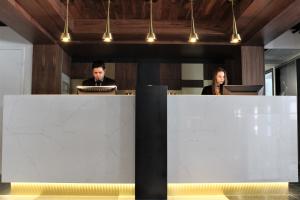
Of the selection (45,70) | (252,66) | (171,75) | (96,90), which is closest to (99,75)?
(96,90)

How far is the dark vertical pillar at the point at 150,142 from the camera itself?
9.31 ft

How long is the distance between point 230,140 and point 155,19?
2220 mm

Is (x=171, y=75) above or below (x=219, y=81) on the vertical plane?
above

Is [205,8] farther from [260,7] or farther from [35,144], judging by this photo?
[35,144]

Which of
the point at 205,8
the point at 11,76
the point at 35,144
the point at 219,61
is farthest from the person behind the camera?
the point at 219,61

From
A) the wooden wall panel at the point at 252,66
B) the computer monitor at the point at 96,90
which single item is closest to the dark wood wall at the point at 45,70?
the computer monitor at the point at 96,90

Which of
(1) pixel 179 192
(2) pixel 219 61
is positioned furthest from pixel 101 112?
(2) pixel 219 61

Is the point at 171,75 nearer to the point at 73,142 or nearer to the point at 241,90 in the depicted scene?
the point at 241,90

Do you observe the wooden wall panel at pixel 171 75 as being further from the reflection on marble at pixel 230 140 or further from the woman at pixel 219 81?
the reflection on marble at pixel 230 140

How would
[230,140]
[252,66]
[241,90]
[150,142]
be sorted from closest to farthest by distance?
[150,142]
[230,140]
[241,90]
[252,66]

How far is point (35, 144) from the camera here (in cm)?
295

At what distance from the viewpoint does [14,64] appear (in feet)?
14.7

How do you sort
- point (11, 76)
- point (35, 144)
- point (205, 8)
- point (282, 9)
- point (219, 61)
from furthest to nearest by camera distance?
1. point (219, 61)
2. point (11, 76)
3. point (205, 8)
4. point (282, 9)
5. point (35, 144)

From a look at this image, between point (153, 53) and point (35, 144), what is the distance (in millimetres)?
2724
